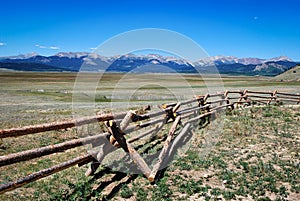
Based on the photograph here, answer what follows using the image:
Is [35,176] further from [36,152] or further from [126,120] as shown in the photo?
[126,120]

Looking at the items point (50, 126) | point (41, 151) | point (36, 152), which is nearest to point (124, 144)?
point (50, 126)

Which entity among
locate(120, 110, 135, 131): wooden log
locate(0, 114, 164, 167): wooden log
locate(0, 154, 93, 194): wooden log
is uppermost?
locate(120, 110, 135, 131): wooden log

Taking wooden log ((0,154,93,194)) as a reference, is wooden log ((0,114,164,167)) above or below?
above

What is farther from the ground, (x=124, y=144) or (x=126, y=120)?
(x=126, y=120)

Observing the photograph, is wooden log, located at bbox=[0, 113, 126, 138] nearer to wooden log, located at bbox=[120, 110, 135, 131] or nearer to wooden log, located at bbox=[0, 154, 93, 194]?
wooden log, located at bbox=[120, 110, 135, 131]

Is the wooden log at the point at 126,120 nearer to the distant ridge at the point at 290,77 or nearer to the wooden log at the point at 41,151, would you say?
the wooden log at the point at 41,151

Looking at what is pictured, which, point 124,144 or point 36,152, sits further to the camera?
point 124,144

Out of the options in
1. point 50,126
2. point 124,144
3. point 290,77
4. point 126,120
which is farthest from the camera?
point 290,77

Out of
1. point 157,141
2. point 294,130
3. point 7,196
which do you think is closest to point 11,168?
point 7,196

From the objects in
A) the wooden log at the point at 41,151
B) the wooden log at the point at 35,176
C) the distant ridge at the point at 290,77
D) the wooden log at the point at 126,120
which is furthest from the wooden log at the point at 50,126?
the distant ridge at the point at 290,77

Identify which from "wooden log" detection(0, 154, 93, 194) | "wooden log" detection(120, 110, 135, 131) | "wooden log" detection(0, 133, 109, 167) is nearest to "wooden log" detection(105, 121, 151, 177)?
"wooden log" detection(120, 110, 135, 131)

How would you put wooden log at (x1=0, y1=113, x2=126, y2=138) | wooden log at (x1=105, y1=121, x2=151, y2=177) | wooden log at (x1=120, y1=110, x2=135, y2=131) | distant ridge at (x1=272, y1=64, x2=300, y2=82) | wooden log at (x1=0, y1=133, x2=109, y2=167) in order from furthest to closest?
distant ridge at (x1=272, y1=64, x2=300, y2=82) < wooden log at (x1=120, y1=110, x2=135, y2=131) < wooden log at (x1=105, y1=121, x2=151, y2=177) < wooden log at (x1=0, y1=113, x2=126, y2=138) < wooden log at (x1=0, y1=133, x2=109, y2=167)

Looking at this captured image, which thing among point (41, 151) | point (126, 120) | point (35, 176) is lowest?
point (35, 176)

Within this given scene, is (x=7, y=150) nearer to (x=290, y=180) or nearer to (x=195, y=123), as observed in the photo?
(x=195, y=123)
